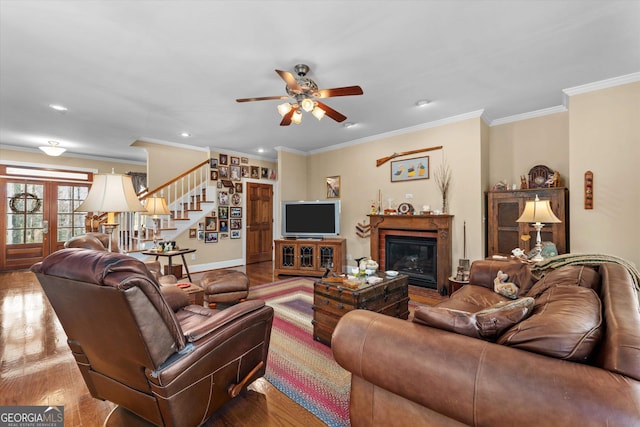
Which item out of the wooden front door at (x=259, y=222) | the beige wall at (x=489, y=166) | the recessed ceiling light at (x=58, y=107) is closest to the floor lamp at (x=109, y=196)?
the recessed ceiling light at (x=58, y=107)

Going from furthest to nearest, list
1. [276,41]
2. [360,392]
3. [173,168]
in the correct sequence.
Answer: [173,168], [276,41], [360,392]

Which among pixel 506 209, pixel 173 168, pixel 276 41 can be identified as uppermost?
pixel 276 41

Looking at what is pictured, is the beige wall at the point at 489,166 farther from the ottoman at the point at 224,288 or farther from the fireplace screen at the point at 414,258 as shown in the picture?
the ottoman at the point at 224,288

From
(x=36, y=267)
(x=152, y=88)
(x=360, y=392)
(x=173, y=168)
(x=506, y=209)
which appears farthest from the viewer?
(x=173, y=168)

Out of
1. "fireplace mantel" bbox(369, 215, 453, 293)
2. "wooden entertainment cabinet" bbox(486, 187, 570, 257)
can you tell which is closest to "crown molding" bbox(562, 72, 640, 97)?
"wooden entertainment cabinet" bbox(486, 187, 570, 257)

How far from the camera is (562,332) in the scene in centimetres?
92

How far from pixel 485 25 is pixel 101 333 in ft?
10.2

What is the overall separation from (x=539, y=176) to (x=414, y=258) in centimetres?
202

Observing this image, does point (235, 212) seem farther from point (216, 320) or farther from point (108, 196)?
point (216, 320)

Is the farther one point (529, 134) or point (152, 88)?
point (529, 134)

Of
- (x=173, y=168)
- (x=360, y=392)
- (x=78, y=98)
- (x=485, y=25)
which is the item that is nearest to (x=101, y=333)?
(x=360, y=392)

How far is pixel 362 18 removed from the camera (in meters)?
2.04

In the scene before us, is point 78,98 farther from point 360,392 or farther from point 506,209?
point 506,209

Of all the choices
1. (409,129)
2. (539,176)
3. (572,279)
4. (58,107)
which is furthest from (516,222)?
(58,107)
